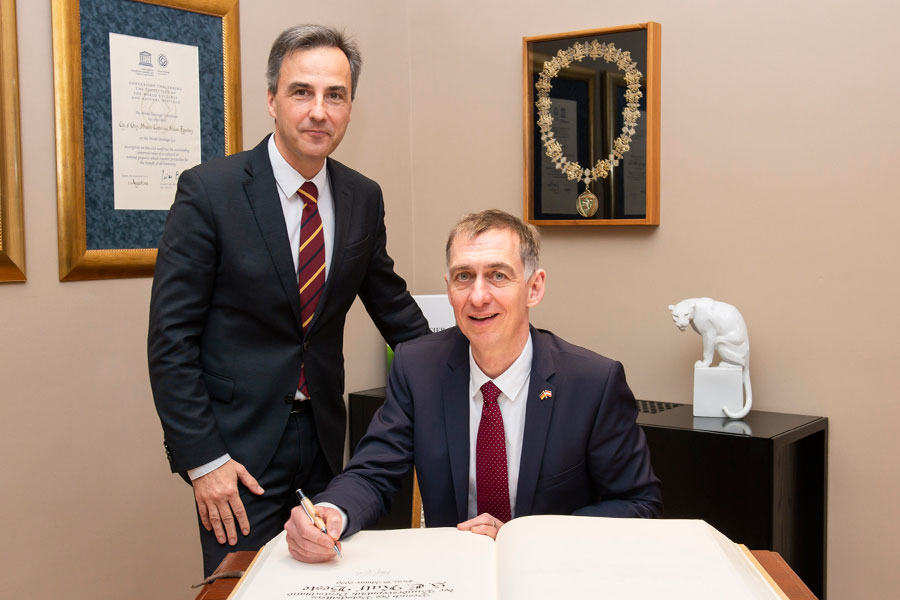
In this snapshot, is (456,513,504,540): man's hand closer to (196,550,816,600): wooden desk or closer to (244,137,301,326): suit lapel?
(196,550,816,600): wooden desk

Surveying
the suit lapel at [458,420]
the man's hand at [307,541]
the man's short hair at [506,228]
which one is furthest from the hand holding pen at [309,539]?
the man's short hair at [506,228]

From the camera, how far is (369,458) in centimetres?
165

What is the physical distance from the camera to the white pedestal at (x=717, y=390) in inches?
105

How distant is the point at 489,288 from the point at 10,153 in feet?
4.69

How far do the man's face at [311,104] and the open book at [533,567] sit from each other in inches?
34.8

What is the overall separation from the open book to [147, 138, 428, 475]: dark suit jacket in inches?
21.6

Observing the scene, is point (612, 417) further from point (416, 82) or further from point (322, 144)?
point (416, 82)

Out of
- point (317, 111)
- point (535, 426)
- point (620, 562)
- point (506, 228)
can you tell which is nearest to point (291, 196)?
point (317, 111)

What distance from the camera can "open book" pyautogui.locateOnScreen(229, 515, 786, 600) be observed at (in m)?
1.06

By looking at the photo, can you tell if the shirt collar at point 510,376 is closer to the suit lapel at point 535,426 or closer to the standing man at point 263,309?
the suit lapel at point 535,426

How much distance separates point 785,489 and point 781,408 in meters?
0.29

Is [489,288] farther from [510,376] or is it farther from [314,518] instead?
[314,518]

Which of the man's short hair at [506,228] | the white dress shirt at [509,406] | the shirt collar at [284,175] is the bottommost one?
the white dress shirt at [509,406]
